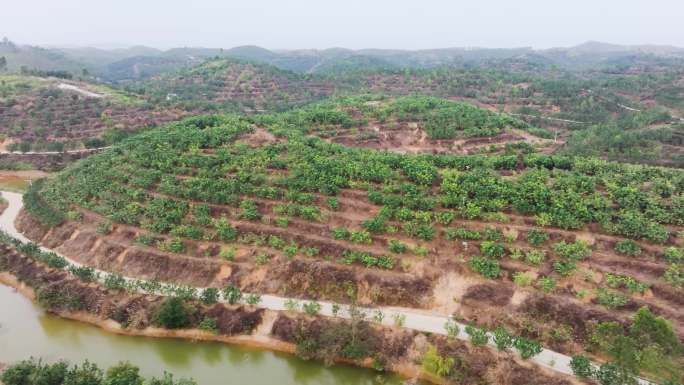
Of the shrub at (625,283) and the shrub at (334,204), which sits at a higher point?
the shrub at (334,204)

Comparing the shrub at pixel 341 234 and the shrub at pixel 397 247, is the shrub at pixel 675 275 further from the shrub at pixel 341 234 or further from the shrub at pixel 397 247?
the shrub at pixel 341 234

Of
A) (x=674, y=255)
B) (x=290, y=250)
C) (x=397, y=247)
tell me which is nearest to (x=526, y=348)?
(x=397, y=247)

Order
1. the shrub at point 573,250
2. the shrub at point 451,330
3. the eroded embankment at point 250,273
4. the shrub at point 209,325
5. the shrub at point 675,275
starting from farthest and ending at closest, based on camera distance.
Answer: the eroded embankment at point 250,273 < the shrub at point 573,250 < the shrub at point 209,325 < the shrub at point 675,275 < the shrub at point 451,330

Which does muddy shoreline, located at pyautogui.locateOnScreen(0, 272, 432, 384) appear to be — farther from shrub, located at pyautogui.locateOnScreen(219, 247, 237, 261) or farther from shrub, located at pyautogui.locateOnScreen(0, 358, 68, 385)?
shrub, located at pyautogui.locateOnScreen(219, 247, 237, 261)

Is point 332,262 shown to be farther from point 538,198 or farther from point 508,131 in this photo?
point 508,131

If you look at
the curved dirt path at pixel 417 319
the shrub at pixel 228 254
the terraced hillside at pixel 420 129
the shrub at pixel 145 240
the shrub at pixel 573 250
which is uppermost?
the terraced hillside at pixel 420 129

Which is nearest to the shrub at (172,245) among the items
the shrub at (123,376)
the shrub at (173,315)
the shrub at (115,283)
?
the shrub at (115,283)

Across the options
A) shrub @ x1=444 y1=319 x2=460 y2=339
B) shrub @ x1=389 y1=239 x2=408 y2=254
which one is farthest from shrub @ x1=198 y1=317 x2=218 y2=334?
shrub @ x1=444 y1=319 x2=460 y2=339

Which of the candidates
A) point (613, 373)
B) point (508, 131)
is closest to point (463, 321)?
point (613, 373)
